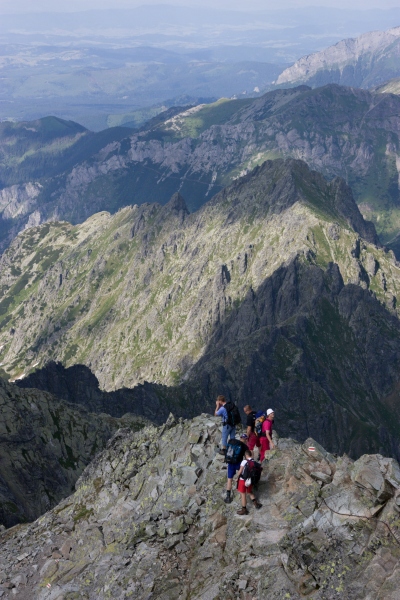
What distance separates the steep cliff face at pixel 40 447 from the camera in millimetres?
66188

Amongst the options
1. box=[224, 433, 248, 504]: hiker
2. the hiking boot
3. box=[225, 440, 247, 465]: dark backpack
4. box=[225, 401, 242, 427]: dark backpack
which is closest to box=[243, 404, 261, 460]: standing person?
Answer: box=[225, 401, 242, 427]: dark backpack

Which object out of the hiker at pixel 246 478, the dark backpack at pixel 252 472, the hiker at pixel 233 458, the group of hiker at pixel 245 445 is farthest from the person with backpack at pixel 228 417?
the dark backpack at pixel 252 472

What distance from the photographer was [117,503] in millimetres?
37281

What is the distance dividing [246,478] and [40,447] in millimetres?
A: 62252

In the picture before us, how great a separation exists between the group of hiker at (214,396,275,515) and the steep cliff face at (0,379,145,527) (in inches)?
1387

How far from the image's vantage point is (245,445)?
100ft

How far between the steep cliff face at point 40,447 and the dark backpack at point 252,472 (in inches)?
1486

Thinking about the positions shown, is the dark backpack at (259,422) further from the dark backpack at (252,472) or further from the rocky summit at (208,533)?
the dark backpack at (252,472)

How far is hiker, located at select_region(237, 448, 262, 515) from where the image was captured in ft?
95.3

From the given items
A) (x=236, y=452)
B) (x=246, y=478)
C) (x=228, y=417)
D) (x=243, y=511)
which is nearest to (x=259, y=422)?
(x=228, y=417)

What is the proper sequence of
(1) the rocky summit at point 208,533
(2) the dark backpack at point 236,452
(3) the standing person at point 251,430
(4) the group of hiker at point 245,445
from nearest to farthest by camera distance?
1. (1) the rocky summit at point 208,533
2. (4) the group of hiker at point 245,445
3. (2) the dark backpack at point 236,452
4. (3) the standing person at point 251,430

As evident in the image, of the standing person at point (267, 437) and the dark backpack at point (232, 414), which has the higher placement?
the dark backpack at point (232, 414)

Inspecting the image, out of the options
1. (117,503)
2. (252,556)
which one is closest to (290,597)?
(252,556)

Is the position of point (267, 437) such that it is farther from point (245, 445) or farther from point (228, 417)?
point (245, 445)
